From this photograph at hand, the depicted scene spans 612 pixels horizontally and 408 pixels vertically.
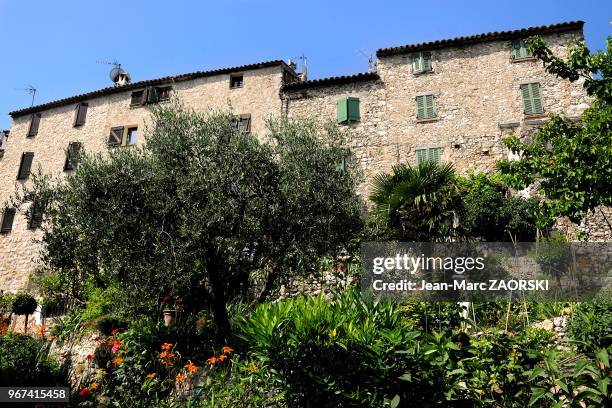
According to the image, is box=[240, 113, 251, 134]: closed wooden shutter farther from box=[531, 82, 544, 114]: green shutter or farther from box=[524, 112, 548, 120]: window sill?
box=[531, 82, 544, 114]: green shutter

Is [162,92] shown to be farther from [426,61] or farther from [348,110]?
[426,61]

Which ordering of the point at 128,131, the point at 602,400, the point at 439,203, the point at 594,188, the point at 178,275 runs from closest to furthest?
the point at 602,400, the point at 594,188, the point at 178,275, the point at 439,203, the point at 128,131

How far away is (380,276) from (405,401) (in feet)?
12.9

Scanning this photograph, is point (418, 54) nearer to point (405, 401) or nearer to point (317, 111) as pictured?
point (317, 111)

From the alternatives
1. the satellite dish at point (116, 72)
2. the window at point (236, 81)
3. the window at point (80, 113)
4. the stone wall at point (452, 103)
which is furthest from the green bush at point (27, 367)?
the satellite dish at point (116, 72)

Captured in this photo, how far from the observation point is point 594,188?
840cm

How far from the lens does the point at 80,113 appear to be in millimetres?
28188

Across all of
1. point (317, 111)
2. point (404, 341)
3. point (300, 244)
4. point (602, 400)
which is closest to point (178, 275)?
point (300, 244)

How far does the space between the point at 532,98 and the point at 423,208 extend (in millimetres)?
→ 10866

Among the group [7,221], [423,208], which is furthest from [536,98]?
[7,221]

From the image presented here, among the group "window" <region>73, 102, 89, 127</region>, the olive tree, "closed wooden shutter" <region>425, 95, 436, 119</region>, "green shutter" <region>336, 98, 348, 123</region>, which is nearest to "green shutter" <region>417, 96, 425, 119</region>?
"closed wooden shutter" <region>425, 95, 436, 119</region>

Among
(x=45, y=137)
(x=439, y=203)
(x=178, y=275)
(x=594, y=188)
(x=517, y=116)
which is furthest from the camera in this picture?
(x=45, y=137)

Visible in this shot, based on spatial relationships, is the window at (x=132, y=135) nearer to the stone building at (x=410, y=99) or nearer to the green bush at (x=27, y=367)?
the stone building at (x=410, y=99)

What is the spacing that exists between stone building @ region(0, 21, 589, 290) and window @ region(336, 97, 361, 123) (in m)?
0.05
